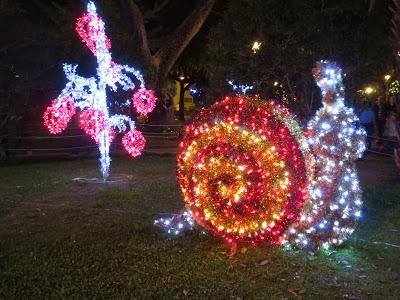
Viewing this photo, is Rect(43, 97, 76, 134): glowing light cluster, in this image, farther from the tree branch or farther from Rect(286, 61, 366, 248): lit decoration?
the tree branch

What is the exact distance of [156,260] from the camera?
23.0ft

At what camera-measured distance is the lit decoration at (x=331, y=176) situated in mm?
7215

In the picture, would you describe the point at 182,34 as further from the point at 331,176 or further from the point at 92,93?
the point at 331,176

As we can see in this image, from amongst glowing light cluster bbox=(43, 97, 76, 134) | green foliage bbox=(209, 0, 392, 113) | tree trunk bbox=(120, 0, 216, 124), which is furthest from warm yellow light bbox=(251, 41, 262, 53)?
tree trunk bbox=(120, 0, 216, 124)

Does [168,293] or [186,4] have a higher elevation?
[186,4]

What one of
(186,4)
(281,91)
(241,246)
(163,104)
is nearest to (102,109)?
(281,91)

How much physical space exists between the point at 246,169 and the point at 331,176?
1.22 m

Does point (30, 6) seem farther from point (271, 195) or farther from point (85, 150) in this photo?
point (271, 195)

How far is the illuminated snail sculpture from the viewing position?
22.4ft

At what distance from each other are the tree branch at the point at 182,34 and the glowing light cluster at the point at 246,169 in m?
17.9

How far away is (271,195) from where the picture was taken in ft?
22.6

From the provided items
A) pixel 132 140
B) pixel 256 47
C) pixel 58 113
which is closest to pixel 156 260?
pixel 58 113

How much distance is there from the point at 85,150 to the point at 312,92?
31.0ft

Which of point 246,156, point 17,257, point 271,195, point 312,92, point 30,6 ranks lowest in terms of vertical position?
point 17,257
